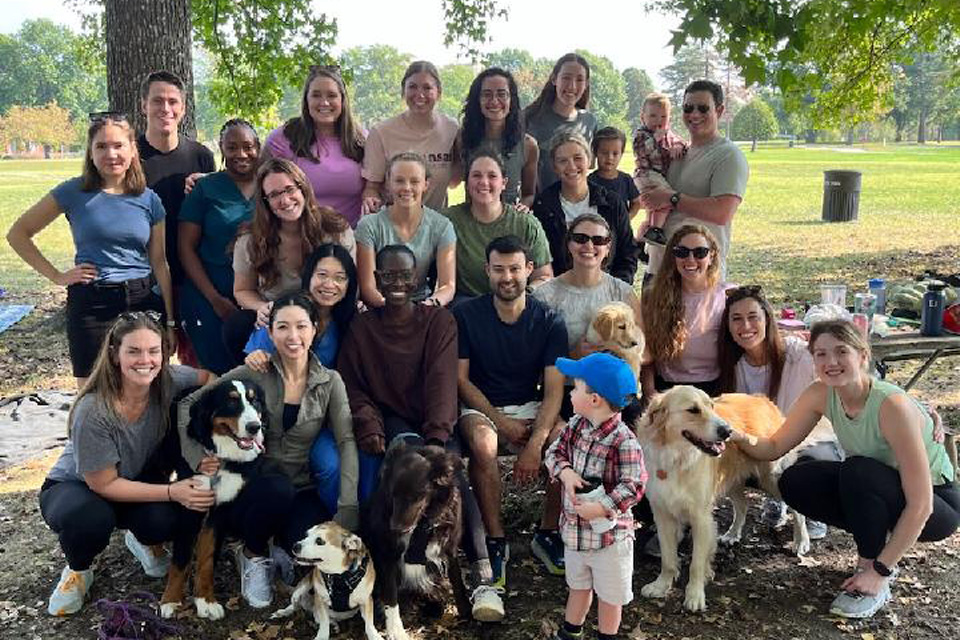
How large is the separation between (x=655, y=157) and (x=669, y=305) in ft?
5.57

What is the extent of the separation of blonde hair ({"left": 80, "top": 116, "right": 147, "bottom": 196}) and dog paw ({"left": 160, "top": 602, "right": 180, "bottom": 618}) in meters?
2.45

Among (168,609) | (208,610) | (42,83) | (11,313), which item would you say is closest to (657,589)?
(208,610)

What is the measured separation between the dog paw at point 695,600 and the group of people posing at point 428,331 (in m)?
0.62

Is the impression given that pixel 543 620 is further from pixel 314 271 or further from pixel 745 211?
pixel 745 211

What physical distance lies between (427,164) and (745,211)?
2052 centimetres

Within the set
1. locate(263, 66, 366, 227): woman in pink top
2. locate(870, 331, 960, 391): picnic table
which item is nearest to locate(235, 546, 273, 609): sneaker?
locate(263, 66, 366, 227): woman in pink top

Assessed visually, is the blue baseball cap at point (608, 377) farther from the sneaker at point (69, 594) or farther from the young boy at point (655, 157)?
the young boy at point (655, 157)

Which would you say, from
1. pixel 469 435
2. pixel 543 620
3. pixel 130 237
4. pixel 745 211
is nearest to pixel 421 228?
pixel 469 435

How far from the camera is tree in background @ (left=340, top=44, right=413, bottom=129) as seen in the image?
340 feet

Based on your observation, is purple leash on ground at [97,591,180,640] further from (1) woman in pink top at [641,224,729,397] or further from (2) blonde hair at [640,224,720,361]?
(2) blonde hair at [640,224,720,361]

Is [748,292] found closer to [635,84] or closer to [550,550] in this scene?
[550,550]

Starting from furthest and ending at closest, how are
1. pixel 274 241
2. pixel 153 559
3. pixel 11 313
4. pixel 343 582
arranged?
pixel 11 313 < pixel 274 241 < pixel 153 559 < pixel 343 582

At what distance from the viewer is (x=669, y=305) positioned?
16.4 ft

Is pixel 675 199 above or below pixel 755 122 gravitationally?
below
